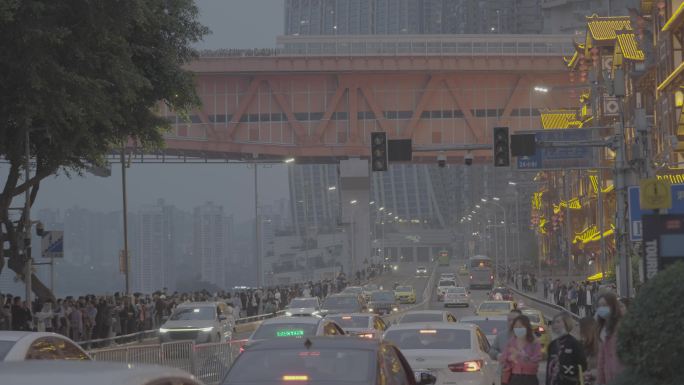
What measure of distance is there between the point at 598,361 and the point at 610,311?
0.55 m

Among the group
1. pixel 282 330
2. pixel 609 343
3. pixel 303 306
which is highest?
pixel 609 343

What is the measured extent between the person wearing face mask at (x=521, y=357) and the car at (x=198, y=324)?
21.0 metres

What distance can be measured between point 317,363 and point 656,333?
3131mm

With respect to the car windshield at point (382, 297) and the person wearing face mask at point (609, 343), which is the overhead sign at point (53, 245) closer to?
the car windshield at point (382, 297)

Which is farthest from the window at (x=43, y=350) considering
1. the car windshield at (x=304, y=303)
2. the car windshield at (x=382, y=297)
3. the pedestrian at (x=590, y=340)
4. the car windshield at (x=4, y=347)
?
the car windshield at (x=382, y=297)

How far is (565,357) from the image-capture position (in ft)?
45.9

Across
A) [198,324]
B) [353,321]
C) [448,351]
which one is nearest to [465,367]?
[448,351]

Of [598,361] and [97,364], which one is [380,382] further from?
[97,364]

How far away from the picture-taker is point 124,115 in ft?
116

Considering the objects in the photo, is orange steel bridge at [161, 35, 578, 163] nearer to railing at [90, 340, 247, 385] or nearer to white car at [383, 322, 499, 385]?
railing at [90, 340, 247, 385]

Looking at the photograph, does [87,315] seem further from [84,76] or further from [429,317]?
[429,317]

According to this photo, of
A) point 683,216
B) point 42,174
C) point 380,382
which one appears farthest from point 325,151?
point 380,382

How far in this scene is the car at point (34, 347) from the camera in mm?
14984

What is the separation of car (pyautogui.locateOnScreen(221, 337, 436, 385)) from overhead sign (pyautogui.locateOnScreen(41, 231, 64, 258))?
28.5 meters
